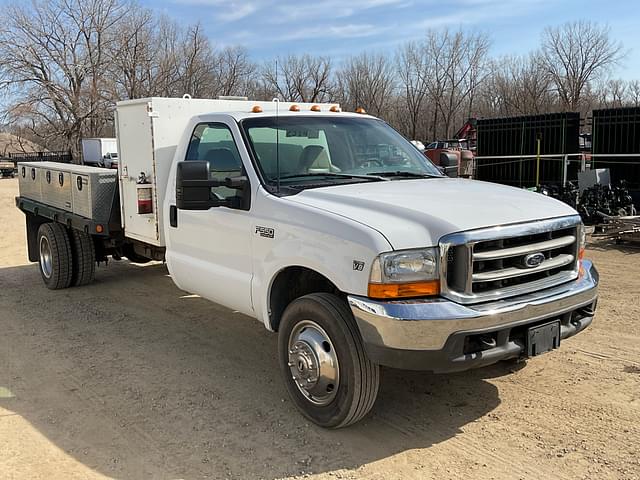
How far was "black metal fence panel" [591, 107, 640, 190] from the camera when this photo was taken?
47.5 ft

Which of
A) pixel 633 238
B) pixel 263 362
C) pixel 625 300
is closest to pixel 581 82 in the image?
pixel 633 238

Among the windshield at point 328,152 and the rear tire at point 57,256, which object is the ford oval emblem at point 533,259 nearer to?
the windshield at point 328,152

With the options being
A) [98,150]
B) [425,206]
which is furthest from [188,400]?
[98,150]

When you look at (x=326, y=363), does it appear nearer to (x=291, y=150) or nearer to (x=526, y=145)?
(x=291, y=150)

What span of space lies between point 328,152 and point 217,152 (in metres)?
0.92

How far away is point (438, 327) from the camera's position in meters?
3.43

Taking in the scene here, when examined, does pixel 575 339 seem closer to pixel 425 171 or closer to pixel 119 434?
pixel 425 171

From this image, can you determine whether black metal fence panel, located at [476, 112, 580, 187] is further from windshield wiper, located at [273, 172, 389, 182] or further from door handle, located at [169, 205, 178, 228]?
door handle, located at [169, 205, 178, 228]

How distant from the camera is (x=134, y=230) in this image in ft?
21.7

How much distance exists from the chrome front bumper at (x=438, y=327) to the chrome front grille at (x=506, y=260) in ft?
0.31

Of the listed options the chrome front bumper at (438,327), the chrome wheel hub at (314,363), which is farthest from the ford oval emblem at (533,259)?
the chrome wheel hub at (314,363)

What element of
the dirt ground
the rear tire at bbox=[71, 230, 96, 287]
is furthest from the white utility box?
the rear tire at bbox=[71, 230, 96, 287]

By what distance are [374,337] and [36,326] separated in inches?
182

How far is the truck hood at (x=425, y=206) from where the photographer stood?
355cm
